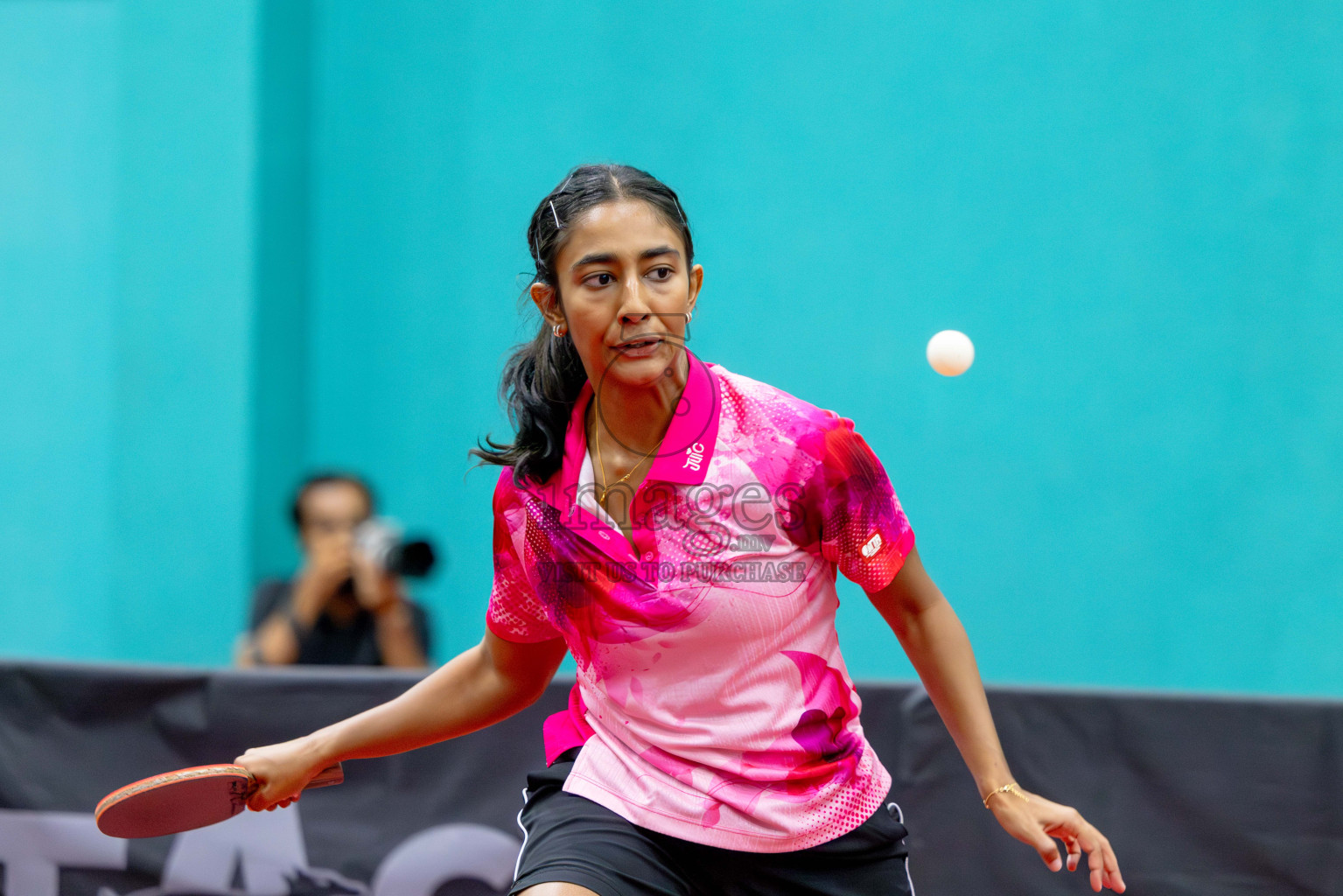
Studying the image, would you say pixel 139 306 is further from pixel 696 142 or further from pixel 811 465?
pixel 811 465

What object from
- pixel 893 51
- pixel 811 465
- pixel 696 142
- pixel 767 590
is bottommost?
pixel 767 590

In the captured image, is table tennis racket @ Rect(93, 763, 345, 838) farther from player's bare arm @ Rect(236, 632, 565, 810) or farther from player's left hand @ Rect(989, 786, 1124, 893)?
player's left hand @ Rect(989, 786, 1124, 893)

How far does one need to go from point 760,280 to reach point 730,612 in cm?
264

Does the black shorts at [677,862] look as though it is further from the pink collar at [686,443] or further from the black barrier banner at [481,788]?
→ the black barrier banner at [481,788]

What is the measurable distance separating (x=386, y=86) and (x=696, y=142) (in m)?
1.20

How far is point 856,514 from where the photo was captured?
156cm

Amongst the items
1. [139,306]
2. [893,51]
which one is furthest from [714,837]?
[139,306]

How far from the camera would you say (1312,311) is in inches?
144

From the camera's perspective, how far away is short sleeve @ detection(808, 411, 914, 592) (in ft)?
5.09

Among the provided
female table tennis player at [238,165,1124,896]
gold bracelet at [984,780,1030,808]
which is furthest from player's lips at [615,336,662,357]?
gold bracelet at [984,780,1030,808]

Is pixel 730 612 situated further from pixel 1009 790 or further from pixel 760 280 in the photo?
pixel 760 280

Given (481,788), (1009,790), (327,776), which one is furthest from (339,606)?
(1009,790)

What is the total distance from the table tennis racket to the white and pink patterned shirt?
51 cm

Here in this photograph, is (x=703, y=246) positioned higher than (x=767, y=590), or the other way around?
(x=703, y=246)
